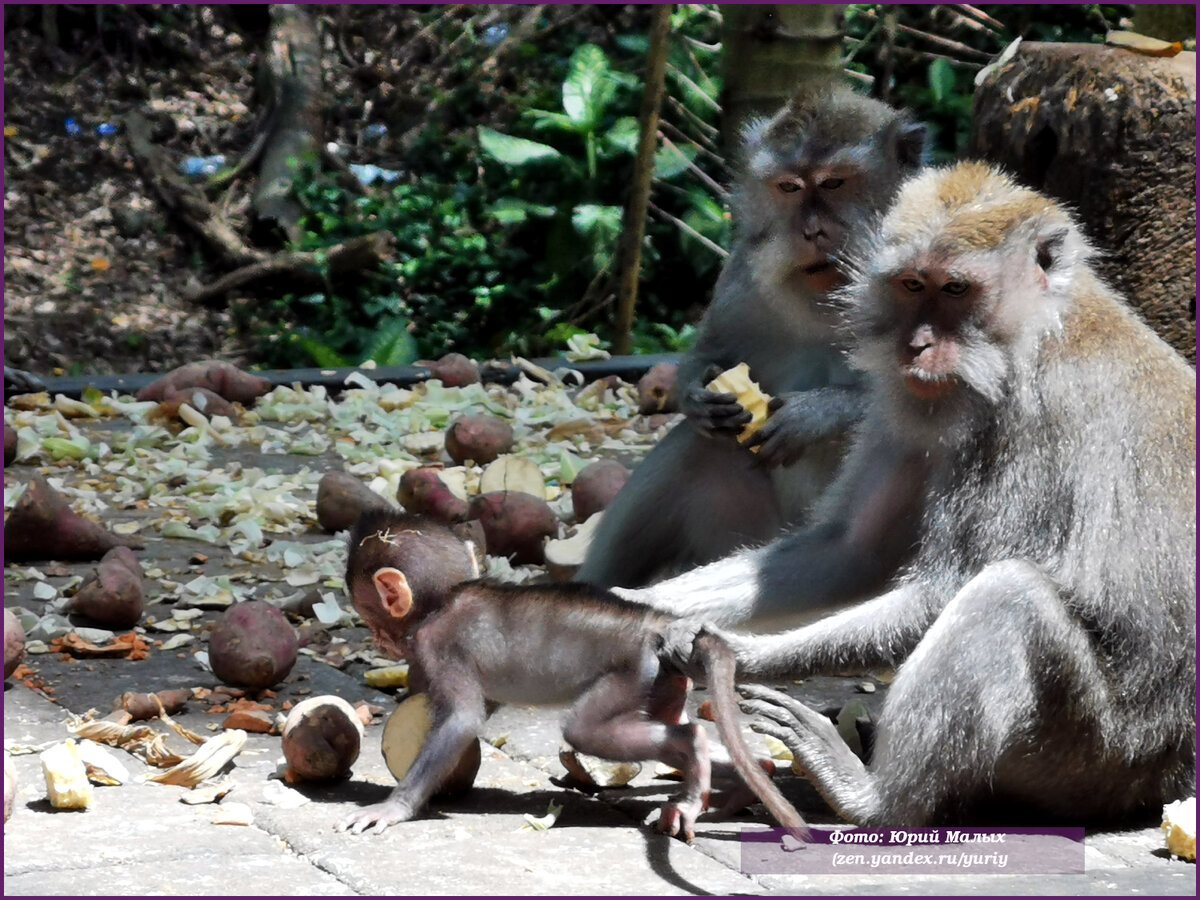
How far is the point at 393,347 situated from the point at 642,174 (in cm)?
245

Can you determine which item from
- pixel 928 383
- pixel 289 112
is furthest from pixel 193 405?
pixel 289 112

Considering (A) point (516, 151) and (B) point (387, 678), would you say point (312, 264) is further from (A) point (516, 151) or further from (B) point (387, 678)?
(B) point (387, 678)

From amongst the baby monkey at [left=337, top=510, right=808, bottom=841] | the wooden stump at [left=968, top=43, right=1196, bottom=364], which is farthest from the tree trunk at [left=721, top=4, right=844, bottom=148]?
the baby monkey at [left=337, top=510, right=808, bottom=841]

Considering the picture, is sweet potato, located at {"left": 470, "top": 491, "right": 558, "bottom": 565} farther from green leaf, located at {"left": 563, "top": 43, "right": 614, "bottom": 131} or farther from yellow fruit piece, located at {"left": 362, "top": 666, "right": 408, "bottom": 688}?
green leaf, located at {"left": 563, "top": 43, "right": 614, "bottom": 131}

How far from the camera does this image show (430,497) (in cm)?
561

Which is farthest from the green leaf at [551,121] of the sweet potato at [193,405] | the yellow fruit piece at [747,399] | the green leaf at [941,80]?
the yellow fruit piece at [747,399]

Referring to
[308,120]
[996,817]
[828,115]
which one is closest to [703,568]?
[996,817]

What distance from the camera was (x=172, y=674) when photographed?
4414 mm

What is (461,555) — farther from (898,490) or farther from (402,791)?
(898,490)

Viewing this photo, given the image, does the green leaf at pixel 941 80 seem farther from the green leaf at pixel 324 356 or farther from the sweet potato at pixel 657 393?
the sweet potato at pixel 657 393

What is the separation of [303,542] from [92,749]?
7.13ft

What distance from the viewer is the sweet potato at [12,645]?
4.17m

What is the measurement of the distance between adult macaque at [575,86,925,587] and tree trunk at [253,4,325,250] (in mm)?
8284

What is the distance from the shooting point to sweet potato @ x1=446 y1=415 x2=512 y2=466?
21.6 feet
